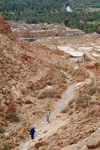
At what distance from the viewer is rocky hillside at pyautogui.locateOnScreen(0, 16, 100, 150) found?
675 centimetres

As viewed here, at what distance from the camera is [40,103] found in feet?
39.2

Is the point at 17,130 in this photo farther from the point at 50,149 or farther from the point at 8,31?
the point at 8,31

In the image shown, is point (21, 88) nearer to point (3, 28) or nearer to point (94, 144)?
point (94, 144)

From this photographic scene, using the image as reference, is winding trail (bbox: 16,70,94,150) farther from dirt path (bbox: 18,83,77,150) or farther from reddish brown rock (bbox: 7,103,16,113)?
reddish brown rock (bbox: 7,103,16,113)

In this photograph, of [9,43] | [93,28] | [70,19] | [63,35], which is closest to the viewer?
[9,43]

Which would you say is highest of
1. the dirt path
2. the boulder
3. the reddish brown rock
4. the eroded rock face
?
the eroded rock face

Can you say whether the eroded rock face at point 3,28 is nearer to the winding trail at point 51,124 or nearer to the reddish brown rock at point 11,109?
the winding trail at point 51,124

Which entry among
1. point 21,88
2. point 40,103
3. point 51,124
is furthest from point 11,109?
point 21,88

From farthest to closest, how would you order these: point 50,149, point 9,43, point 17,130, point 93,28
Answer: point 93,28
point 9,43
point 17,130
point 50,149

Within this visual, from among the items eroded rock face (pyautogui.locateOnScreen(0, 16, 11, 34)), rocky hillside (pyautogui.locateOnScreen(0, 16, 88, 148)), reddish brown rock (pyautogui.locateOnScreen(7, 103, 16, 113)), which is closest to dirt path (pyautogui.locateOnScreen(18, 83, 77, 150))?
rocky hillside (pyautogui.locateOnScreen(0, 16, 88, 148))

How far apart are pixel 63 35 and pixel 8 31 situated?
35.4 meters

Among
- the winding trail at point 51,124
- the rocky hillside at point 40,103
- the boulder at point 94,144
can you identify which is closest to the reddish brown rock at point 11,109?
the rocky hillside at point 40,103

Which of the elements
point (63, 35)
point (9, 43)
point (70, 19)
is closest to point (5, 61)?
point (9, 43)

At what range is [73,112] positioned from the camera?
9375 mm
